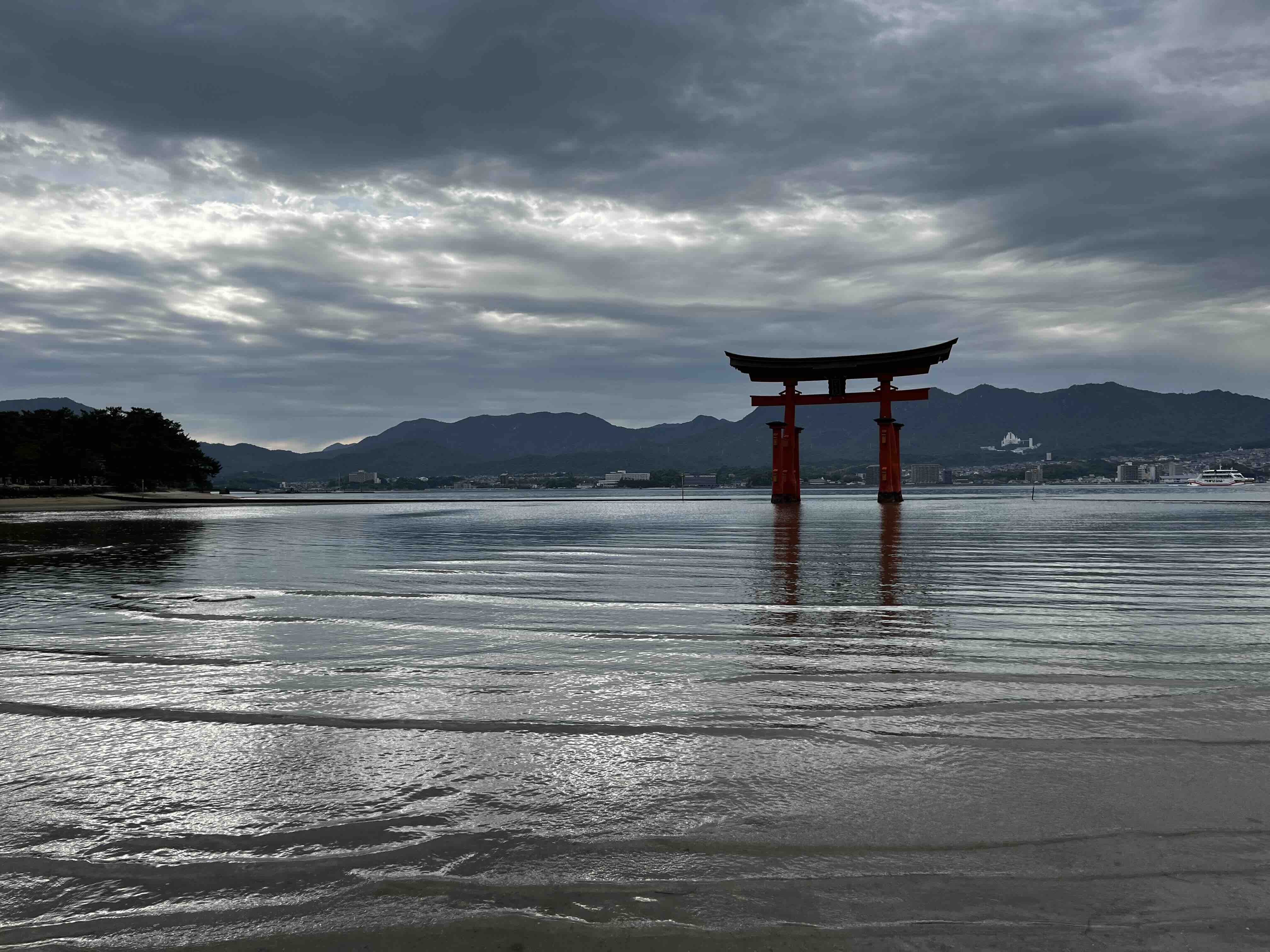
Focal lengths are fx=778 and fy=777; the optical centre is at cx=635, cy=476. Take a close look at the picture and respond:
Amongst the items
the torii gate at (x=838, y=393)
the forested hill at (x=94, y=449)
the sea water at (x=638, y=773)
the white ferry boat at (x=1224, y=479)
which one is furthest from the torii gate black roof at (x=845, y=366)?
the white ferry boat at (x=1224, y=479)

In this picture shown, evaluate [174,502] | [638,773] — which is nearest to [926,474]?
[174,502]

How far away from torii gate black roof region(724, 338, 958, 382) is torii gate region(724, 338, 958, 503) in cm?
4

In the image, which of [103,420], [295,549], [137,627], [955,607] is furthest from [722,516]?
[103,420]

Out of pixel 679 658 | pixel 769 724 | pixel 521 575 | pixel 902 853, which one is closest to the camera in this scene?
pixel 902 853

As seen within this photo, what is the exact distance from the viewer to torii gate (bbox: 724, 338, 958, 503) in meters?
53.2

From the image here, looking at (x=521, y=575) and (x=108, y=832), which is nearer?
(x=108, y=832)

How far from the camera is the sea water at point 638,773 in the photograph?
254 centimetres

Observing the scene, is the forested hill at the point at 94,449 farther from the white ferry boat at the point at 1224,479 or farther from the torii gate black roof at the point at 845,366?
the white ferry boat at the point at 1224,479

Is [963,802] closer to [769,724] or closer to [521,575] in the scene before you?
[769,724]

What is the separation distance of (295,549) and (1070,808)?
19.7 meters

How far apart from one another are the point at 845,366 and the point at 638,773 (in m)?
53.7

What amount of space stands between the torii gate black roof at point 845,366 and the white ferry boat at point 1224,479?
402ft

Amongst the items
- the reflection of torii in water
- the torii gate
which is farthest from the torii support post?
the reflection of torii in water

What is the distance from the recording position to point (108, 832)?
10.5 feet
